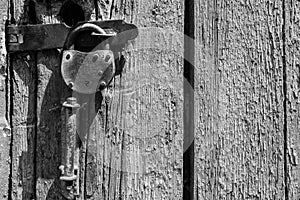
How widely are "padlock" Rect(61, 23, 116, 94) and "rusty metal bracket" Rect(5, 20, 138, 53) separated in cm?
1

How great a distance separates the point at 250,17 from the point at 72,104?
398 millimetres

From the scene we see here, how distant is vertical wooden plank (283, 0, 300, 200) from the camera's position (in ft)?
4.20

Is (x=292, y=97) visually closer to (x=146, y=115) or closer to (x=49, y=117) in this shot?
(x=146, y=115)

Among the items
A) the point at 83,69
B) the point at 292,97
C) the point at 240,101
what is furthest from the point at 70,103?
the point at 292,97

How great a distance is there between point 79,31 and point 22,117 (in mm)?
232

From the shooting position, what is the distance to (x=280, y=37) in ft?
4.23

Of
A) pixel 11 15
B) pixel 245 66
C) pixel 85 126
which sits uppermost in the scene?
pixel 11 15

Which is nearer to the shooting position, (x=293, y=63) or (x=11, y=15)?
(x=293, y=63)

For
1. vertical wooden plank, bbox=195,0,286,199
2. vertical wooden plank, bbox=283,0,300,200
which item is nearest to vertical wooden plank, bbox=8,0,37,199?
vertical wooden plank, bbox=195,0,286,199

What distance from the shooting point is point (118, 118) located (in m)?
1.34

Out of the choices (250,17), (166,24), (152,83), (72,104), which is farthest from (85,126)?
(250,17)

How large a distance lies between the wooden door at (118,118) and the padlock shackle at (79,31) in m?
0.04

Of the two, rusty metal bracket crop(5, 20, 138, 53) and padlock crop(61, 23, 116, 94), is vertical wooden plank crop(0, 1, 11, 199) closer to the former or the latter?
rusty metal bracket crop(5, 20, 138, 53)

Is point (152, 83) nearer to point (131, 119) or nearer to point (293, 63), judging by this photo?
point (131, 119)
